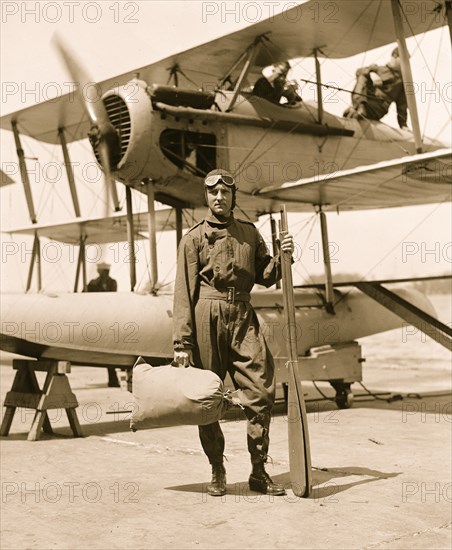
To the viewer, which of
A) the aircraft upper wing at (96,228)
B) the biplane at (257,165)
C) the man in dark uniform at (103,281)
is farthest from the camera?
the aircraft upper wing at (96,228)

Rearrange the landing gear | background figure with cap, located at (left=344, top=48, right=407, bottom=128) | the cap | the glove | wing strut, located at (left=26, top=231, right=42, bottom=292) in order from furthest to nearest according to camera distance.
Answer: wing strut, located at (left=26, top=231, right=42, bottom=292) → background figure with cap, located at (left=344, top=48, right=407, bottom=128) → the landing gear → the cap → the glove

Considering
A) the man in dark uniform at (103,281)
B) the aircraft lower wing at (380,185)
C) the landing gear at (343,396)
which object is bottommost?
the landing gear at (343,396)

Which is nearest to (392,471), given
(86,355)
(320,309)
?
(86,355)

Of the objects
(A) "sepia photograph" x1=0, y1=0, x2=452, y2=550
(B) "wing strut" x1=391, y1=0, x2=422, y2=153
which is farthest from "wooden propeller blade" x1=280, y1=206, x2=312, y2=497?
(B) "wing strut" x1=391, y1=0, x2=422, y2=153

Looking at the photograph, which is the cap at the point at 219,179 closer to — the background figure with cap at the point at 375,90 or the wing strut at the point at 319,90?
the wing strut at the point at 319,90

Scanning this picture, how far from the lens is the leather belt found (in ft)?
15.5

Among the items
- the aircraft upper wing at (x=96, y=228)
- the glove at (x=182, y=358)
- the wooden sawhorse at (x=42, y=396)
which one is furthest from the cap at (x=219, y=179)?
the aircraft upper wing at (x=96, y=228)

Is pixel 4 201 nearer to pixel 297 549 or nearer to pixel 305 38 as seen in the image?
pixel 305 38

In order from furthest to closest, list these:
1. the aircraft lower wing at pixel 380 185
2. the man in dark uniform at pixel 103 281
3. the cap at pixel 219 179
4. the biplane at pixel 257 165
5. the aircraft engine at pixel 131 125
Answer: the man in dark uniform at pixel 103 281
the aircraft engine at pixel 131 125
the aircraft lower wing at pixel 380 185
the biplane at pixel 257 165
the cap at pixel 219 179

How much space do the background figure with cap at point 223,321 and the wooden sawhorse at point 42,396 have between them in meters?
2.78

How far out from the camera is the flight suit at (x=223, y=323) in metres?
4.64

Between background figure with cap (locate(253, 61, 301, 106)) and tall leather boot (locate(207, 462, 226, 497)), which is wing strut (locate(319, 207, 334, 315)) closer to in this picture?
background figure with cap (locate(253, 61, 301, 106))

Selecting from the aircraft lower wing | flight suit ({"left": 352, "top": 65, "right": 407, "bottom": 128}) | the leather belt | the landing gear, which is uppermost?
flight suit ({"left": 352, "top": 65, "right": 407, "bottom": 128})

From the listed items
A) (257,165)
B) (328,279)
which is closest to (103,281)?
(257,165)
